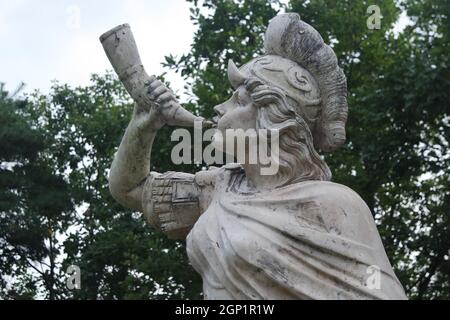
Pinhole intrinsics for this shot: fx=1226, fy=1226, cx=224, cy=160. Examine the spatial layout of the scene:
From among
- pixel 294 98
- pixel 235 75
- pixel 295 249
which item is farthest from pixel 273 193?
pixel 235 75

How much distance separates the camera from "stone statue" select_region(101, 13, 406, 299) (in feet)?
23.1

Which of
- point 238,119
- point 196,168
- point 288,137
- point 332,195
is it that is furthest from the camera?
point 196,168

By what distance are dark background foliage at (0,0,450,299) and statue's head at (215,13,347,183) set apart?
11.3 m

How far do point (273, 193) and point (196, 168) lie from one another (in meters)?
11.9

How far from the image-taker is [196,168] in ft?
63.3

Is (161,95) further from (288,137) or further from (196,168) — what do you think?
(196,168)

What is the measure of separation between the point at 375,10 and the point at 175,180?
12.8 m

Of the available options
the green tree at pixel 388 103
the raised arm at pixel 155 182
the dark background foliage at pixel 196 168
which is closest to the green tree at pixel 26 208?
the dark background foliage at pixel 196 168

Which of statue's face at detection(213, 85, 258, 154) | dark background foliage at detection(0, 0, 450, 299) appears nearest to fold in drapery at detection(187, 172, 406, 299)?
statue's face at detection(213, 85, 258, 154)

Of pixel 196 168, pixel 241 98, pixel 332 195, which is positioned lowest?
pixel 332 195

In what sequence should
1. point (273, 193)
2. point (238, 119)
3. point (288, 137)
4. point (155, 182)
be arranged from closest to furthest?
1. point (273, 193)
2. point (288, 137)
3. point (238, 119)
4. point (155, 182)

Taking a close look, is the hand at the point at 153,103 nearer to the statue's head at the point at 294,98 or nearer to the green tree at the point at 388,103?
the statue's head at the point at 294,98

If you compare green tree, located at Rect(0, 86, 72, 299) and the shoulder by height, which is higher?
green tree, located at Rect(0, 86, 72, 299)

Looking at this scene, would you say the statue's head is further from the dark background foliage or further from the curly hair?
the dark background foliage
